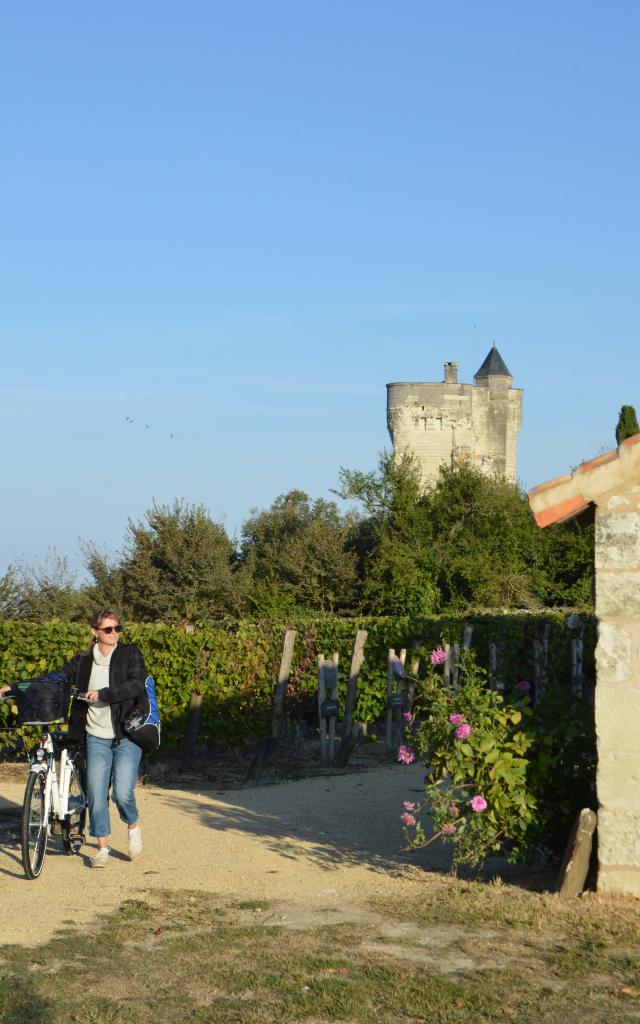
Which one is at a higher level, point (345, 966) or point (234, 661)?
point (234, 661)

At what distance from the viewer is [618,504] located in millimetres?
6660

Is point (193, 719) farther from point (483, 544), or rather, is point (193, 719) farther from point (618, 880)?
point (483, 544)

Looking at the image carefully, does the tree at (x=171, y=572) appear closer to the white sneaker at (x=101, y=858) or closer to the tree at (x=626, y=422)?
the tree at (x=626, y=422)

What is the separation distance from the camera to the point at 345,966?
17.8 ft

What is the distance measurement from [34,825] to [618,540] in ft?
13.2

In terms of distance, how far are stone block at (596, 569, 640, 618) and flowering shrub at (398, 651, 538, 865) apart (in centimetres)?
94

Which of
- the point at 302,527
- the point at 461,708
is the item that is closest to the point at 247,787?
the point at 461,708

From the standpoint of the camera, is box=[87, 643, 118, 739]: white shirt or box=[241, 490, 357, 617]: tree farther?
box=[241, 490, 357, 617]: tree

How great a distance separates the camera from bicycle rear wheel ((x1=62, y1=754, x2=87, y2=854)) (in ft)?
26.1

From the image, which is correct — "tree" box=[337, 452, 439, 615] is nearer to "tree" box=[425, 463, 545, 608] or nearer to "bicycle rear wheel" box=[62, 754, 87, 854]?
"tree" box=[425, 463, 545, 608]

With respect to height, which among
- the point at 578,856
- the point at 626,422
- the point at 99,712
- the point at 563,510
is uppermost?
the point at 626,422

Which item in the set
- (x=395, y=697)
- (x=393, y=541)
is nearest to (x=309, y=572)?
(x=393, y=541)

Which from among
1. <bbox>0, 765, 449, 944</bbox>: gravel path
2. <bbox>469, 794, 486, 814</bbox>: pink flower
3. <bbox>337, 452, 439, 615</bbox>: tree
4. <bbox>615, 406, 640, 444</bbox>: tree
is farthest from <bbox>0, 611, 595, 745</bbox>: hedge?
<bbox>615, 406, 640, 444</bbox>: tree

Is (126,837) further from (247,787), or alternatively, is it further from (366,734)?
(366,734)
